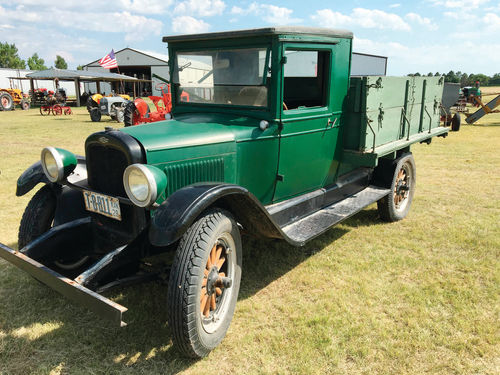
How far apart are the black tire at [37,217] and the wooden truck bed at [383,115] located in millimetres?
2888

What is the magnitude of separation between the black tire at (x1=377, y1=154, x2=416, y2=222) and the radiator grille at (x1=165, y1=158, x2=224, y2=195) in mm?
2599

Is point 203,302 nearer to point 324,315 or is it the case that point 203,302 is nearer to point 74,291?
point 74,291

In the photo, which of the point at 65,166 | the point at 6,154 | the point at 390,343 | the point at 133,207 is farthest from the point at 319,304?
the point at 6,154

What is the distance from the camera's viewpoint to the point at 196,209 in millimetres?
2291

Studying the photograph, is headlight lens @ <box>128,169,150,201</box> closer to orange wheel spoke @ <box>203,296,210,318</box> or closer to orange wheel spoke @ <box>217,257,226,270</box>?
orange wheel spoke @ <box>217,257,226,270</box>

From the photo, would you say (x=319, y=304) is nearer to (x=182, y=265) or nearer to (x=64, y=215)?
(x=182, y=265)

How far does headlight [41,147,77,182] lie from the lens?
292cm

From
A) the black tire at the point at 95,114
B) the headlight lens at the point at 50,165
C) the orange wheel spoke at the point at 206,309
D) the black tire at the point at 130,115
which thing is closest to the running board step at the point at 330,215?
the orange wheel spoke at the point at 206,309

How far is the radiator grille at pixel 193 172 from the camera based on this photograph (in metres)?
2.75

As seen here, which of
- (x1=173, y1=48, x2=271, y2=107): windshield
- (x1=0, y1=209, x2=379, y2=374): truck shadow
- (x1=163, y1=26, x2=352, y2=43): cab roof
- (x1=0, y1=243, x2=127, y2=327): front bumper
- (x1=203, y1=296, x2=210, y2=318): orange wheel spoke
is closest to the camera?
(x1=0, y1=243, x2=127, y2=327): front bumper

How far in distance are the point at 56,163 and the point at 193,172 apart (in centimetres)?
105

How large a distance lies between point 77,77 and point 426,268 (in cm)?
2675

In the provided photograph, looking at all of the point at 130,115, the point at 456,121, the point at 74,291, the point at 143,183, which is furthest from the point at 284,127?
the point at 130,115

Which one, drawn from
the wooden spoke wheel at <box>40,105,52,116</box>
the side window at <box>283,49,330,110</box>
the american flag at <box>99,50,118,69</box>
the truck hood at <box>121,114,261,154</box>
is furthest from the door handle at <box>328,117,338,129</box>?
the american flag at <box>99,50,118,69</box>
